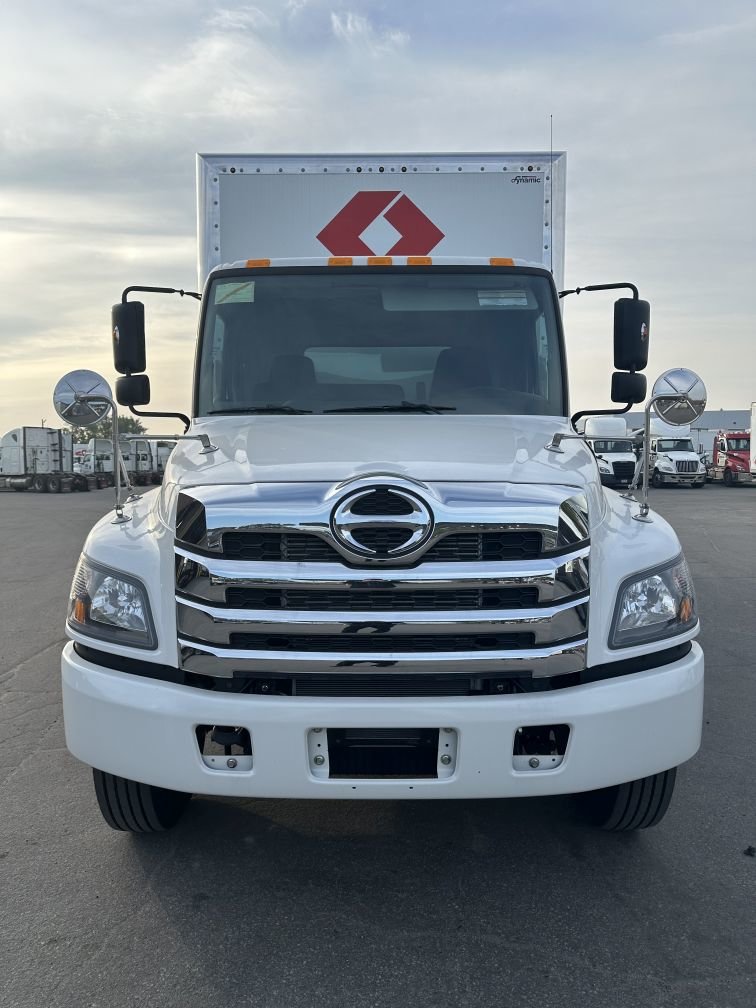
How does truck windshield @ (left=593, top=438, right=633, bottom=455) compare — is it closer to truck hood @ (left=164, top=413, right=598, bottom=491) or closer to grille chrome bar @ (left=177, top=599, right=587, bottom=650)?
truck hood @ (left=164, top=413, right=598, bottom=491)

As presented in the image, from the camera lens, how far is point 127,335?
463 centimetres

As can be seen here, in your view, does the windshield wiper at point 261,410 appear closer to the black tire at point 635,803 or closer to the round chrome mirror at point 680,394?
the round chrome mirror at point 680,394

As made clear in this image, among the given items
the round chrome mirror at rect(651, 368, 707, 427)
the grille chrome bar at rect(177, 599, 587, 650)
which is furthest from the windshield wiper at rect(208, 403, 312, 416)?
the round chrome mirror at rect(651, 368, 707, 427)

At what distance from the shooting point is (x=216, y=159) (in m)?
5.89

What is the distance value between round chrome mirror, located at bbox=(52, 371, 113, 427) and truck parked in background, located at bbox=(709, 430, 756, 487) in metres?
35.9

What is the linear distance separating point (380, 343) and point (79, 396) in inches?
56.2

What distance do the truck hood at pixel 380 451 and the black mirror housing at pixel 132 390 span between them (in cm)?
63

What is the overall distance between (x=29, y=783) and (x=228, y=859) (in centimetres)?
130

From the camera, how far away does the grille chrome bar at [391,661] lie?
2801mm

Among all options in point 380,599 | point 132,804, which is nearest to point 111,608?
point 132,804

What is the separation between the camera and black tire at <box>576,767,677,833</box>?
3311 millimetres

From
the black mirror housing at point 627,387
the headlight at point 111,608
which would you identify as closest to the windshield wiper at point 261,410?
the black mirror housing at point 627,387

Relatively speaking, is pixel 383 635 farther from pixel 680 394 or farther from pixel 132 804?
pixel 680 394

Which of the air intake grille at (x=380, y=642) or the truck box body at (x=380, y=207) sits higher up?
the truck box body at (x=380, y=207)
